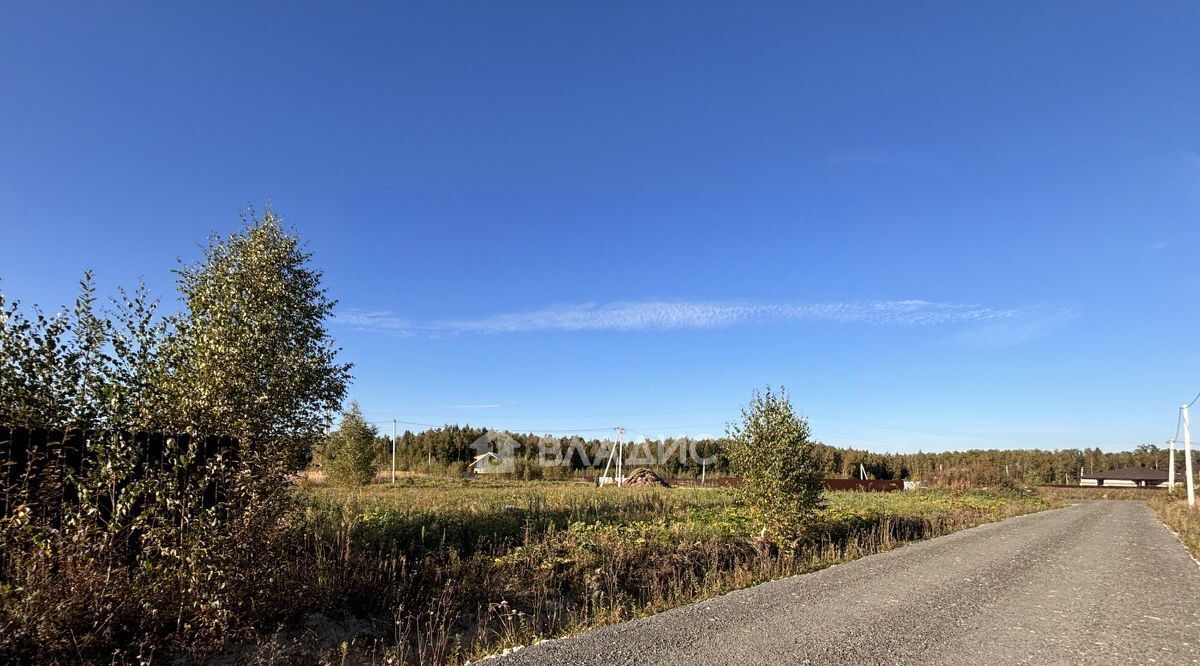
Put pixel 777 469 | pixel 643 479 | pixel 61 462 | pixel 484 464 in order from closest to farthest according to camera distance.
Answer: pixel 61 462
pixel 777 469
pixel 643 479
pixel 484 464

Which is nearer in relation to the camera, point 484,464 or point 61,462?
point 61,462

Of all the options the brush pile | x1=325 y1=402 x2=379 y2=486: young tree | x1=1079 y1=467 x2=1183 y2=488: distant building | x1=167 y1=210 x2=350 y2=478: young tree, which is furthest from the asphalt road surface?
x1=1079 y1=467 x2=1183 y2=488: distant building

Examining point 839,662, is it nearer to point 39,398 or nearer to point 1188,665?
point 1188,665

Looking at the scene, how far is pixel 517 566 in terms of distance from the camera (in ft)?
34.5

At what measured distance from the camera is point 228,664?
6.24 meters

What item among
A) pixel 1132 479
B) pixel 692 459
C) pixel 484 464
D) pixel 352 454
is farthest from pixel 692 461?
pixel 1132 479

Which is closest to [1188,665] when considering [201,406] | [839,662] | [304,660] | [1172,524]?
[839,662]

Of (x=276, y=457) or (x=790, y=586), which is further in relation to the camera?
(x=790, y=586)

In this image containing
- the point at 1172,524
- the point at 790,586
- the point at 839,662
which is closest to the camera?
the point at 839,662

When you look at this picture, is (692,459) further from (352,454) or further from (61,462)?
(61,462)

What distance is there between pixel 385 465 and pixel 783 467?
181 ft

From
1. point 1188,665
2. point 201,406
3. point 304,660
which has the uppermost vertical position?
point 201,406

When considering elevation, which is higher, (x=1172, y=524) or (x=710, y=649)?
(x=710, y=649)

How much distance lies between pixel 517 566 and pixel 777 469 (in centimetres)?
645
